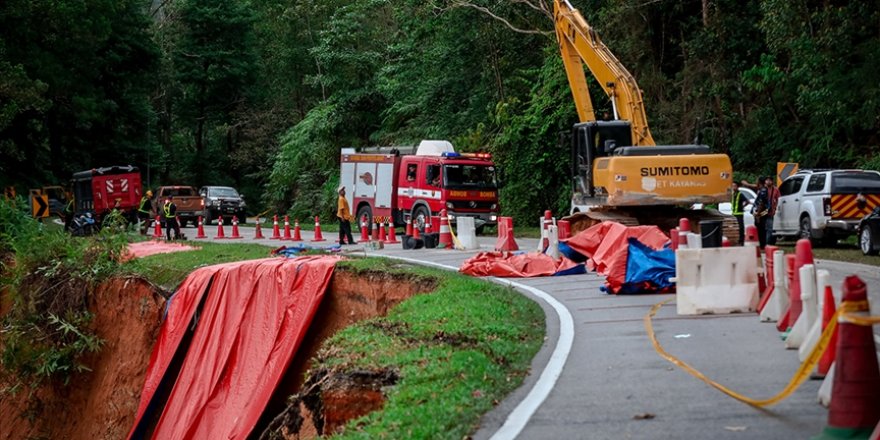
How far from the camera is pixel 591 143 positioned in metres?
25.2

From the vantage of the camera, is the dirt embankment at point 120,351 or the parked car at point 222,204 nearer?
the dirt embankment at point 120,351

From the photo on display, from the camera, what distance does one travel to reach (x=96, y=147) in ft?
188

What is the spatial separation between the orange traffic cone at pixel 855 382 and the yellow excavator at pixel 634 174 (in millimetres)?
16104

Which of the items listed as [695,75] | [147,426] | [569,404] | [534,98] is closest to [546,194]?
[534,98]

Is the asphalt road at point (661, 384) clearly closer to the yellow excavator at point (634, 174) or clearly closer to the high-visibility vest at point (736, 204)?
the yellow excavator at point (634, 174)

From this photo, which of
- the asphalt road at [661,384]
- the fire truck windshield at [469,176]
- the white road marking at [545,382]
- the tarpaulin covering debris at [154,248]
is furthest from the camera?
the fire truck windshield at [469,176]

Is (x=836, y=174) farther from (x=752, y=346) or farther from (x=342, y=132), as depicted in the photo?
(x=342, y=132)

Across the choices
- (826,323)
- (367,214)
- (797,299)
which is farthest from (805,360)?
(367,214)

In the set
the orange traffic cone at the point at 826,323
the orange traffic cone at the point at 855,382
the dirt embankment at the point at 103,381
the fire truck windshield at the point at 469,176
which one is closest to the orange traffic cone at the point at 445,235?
the fire truck windshield at the point at 469,176

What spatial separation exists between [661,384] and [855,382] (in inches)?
97.6

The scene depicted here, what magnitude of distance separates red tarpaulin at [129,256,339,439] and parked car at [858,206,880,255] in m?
10.5

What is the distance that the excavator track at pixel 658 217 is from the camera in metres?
23.2

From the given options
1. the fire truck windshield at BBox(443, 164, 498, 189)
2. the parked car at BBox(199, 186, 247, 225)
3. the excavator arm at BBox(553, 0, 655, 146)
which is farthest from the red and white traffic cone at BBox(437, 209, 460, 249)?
the parked car at BBox(199, 186, 247, 225)

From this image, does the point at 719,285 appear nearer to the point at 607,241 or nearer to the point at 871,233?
the point at 607,241
